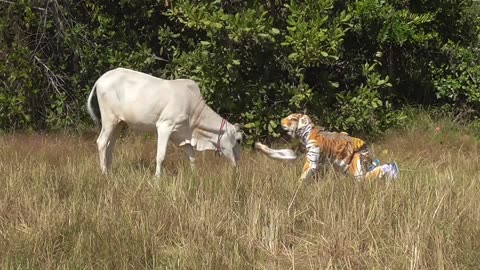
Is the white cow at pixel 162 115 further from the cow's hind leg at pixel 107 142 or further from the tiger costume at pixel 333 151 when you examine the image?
the tiger costume at pixel 333 151

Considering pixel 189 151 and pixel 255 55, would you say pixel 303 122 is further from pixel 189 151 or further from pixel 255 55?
pixel 255 55

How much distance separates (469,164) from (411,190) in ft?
9.07

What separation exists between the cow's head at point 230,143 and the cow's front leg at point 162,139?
0.67 m

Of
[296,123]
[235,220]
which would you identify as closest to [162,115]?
[296,123]

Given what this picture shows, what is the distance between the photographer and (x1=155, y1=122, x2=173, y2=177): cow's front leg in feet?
25.7

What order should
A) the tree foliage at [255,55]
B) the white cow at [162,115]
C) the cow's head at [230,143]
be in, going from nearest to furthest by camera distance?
the white cow at [162,115] → the cow's head at [230,143] → the tree foliage at [255,55]

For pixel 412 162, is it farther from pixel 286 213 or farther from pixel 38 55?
pixel 38 55

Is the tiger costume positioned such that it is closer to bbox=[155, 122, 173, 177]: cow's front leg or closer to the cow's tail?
bbox=[155, 122, 173, 177]: cow's front leg

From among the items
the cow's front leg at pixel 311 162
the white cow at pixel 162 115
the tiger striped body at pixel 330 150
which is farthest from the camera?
the white cow at pixel 162 115

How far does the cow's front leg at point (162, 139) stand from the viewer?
7824 millimetres

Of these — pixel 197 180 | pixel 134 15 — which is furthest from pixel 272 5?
→ pixel 197 180

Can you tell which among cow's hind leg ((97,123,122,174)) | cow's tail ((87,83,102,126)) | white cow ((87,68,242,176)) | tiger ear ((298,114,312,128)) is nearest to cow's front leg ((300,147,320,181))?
tiger ear ((298,114,312,128))

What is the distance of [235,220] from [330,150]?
2055 mm

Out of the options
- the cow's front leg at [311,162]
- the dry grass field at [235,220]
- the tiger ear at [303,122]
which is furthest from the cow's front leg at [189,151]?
the cow's front leg at [311,162]
